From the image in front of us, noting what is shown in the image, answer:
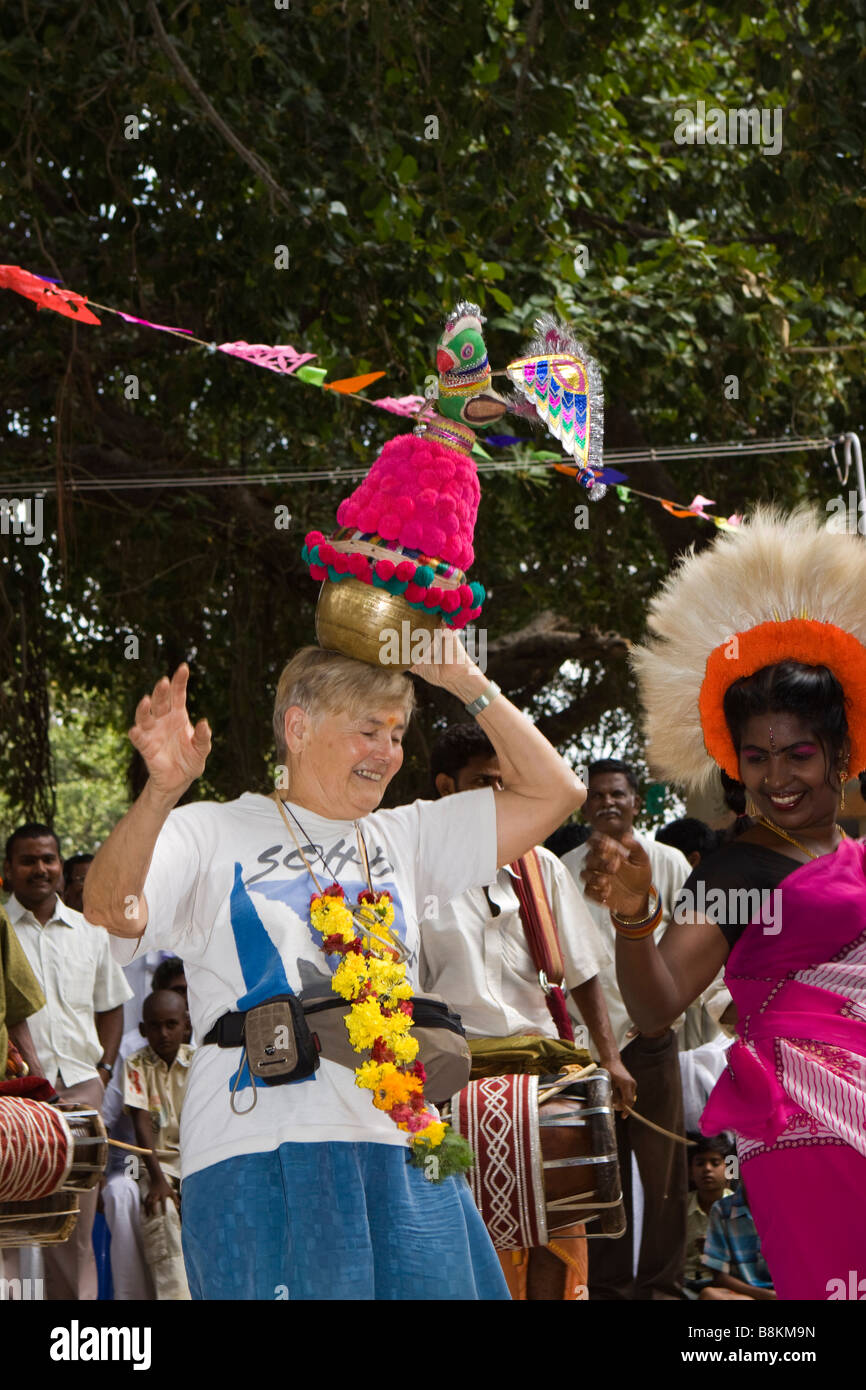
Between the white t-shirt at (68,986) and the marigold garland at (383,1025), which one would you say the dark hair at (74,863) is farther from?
the marigold garland at (383,1025)

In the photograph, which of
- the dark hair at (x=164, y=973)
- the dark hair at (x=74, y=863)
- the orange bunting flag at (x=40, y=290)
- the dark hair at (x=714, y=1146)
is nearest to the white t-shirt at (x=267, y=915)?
the orange bunting flag at (x=40, y=290)

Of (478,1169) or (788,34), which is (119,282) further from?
(478,1169)

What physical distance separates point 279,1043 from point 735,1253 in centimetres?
379

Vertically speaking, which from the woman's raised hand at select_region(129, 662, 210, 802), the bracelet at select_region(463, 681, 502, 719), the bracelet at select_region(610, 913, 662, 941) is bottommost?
the bracelet at select_region(610, 913, 662, 941)

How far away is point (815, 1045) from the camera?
3.28m

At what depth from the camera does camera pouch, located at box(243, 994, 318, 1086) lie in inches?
115

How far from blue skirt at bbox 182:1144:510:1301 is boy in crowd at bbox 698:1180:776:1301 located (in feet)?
10.7

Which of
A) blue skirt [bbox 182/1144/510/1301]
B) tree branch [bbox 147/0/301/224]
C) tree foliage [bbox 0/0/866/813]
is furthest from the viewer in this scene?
tree foliage [bbox 0/0/866/813]

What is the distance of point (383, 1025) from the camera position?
2.99m

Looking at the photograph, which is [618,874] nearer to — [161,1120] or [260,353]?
[260,353]

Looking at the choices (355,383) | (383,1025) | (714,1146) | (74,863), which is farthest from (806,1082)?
(74,863)

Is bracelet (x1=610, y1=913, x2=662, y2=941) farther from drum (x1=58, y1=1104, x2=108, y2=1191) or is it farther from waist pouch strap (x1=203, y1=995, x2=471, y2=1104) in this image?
drum (x1=58, y1=1104, x2=108, y2=1191)

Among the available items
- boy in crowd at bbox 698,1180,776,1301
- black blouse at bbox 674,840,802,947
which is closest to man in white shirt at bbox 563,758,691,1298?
boy in crowd at bbox 698,1180,776,1301
